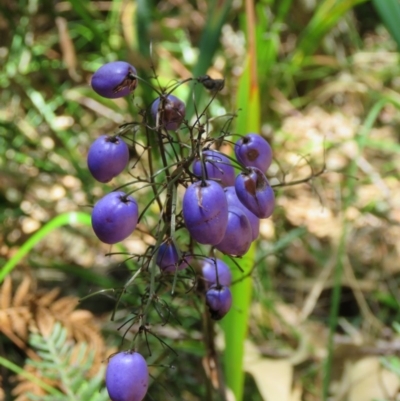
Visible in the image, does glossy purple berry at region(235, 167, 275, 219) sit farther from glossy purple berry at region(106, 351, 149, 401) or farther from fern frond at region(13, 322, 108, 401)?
fern frond at region(13, 322, 108, 401)

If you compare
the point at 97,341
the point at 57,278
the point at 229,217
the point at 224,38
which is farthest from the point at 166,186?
the point at 224,38

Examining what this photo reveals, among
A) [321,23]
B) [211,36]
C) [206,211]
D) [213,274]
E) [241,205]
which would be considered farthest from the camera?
[321,23]

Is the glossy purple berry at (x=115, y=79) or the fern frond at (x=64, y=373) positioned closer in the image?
the glossy purple berry at (x=115, y=79)

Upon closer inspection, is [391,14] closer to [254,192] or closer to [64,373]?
[254,192]

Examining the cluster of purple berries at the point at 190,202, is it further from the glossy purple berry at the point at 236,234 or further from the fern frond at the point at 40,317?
the fern frond at the point at 40,317

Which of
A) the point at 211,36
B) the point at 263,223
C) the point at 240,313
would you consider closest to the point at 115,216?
the point at 240,313

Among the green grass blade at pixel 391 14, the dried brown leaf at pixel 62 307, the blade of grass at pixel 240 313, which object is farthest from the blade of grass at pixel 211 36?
the dried brown leaf at pixel 62 307

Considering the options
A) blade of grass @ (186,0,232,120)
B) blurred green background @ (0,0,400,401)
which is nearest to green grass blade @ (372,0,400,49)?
blurred green background @ (0,0,400,401)
